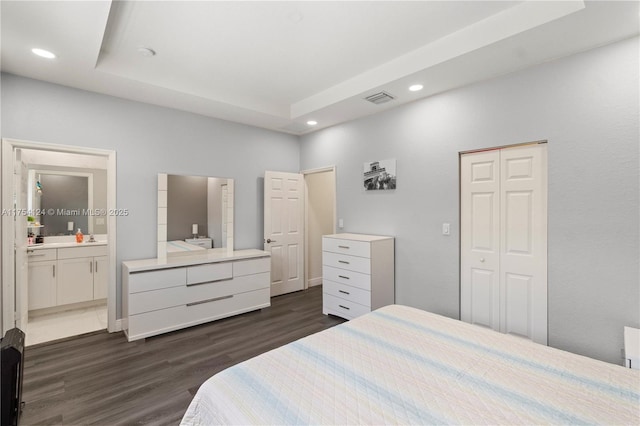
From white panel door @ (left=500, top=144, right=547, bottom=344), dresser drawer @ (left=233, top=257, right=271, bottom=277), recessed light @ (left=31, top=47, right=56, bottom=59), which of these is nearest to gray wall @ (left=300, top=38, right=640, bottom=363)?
white panel door @ (left=500, top=144, right=547, bottom=344)

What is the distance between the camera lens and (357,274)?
3.42 meters

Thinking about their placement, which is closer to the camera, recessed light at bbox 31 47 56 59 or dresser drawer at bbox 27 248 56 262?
recessed light at bbox 31 47 56 59

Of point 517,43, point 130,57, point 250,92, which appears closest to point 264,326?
point 250,92

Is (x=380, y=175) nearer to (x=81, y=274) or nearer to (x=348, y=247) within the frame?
(x=348, y=247)

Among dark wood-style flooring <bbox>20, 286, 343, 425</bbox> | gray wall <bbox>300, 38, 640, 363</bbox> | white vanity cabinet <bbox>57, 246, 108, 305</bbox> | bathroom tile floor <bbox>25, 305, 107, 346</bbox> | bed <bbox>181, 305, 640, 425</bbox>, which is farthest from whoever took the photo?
white vanity cabinet <bbox>57, 246, 108, 305</bbox>

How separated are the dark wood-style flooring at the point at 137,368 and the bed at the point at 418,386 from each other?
109 centimetres

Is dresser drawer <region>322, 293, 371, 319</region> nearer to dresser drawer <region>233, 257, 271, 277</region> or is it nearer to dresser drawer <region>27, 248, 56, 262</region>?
dresser drawer <region>233, 257, 271, 277</region>

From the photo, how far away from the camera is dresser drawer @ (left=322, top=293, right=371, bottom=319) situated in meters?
3.42

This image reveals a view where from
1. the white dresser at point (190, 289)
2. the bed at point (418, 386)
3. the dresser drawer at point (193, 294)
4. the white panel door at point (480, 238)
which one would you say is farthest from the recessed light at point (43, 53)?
the white panel door at point (480, 238)

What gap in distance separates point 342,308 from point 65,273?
11.7ft

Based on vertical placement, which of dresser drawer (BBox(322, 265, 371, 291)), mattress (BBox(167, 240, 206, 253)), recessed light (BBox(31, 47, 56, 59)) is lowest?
dresser drawer (BBox(322, 265, 371, 291))

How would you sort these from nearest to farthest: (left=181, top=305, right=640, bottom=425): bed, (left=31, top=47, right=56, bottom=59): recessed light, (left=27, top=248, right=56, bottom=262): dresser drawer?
(left=181, top=305, right=640, bottom=425): bed
(left=31, top=47, right=56, bottom=59): recessed light
(left=27, top=248, right=56, bottom=262): dresser drawer

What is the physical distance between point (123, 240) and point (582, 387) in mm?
3978

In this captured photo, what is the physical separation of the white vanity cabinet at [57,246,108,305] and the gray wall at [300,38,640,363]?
165 inches
